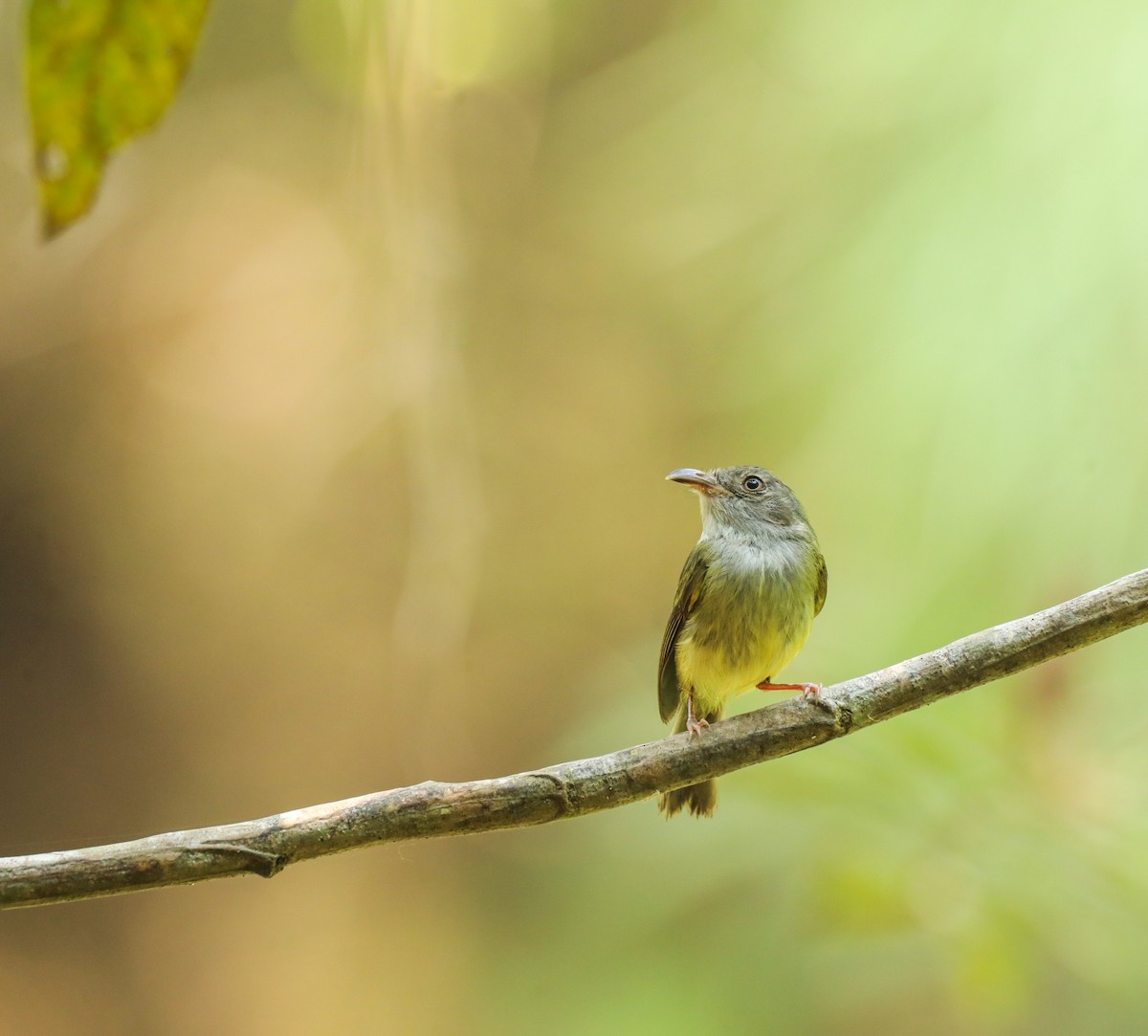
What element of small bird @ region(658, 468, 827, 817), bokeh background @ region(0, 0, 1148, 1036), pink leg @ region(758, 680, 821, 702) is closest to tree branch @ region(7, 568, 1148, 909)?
pink leg @ region(758, 680, 821, 702)

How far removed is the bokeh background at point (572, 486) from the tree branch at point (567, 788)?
132 centimetres

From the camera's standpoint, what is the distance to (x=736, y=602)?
2902 mm

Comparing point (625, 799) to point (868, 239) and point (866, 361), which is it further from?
point (868, 239)

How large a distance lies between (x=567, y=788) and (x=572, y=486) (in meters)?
4.13

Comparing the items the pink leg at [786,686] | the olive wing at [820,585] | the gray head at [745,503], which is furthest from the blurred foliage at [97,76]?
the olive wing at [820,585]

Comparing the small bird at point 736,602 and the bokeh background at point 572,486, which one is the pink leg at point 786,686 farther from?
the bokeh background at point 572,486

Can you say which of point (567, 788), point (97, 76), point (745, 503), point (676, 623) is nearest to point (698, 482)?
point (745, 503)

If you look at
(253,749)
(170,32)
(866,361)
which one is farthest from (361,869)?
(170,32)

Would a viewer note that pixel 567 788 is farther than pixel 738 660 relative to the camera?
No

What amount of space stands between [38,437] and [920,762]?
13.3 feet

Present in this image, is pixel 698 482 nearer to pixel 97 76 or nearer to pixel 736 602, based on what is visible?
pixel 736 602

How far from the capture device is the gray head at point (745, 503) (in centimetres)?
314

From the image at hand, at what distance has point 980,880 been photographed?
11.2ft

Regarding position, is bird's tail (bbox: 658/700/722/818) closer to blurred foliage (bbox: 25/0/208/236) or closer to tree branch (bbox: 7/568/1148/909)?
tree branch (bbox: 7/568/1148/909)
